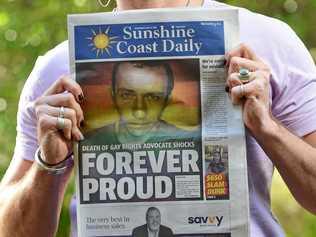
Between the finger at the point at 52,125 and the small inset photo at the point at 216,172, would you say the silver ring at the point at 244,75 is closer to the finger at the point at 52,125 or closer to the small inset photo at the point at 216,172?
the small inset photo at the point at 216,172

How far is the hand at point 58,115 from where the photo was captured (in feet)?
5.13

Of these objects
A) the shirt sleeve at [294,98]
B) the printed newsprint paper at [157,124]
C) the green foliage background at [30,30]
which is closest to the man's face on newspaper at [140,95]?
the printed newsprint paper at [157,124]

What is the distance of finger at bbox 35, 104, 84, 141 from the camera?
5.12ft

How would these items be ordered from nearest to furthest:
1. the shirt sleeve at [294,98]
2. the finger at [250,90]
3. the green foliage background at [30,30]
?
the finger at [250,90] < the shirt sleeve at [294,98] < the green foliage background at [30,30]

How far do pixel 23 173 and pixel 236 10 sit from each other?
493mm

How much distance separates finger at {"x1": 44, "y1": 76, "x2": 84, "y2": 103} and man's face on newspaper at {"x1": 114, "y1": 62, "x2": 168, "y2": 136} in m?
0.06

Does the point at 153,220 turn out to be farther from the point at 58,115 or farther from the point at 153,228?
the point at 58,115

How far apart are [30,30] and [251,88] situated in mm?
1383

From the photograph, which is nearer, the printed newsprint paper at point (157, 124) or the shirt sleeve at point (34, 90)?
the printed newsprint paper at point (157, 124)

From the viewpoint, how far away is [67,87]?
1.58 meters

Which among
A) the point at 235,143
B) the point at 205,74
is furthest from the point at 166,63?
the point at 235,143

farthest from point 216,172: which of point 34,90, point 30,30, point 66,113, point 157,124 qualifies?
point 30,30

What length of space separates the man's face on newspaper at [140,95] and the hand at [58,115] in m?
0.07

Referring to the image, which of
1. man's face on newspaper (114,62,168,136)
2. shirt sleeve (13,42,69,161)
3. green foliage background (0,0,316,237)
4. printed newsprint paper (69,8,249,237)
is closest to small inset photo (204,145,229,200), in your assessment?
printed newsprint paper (69,8,249,237)
